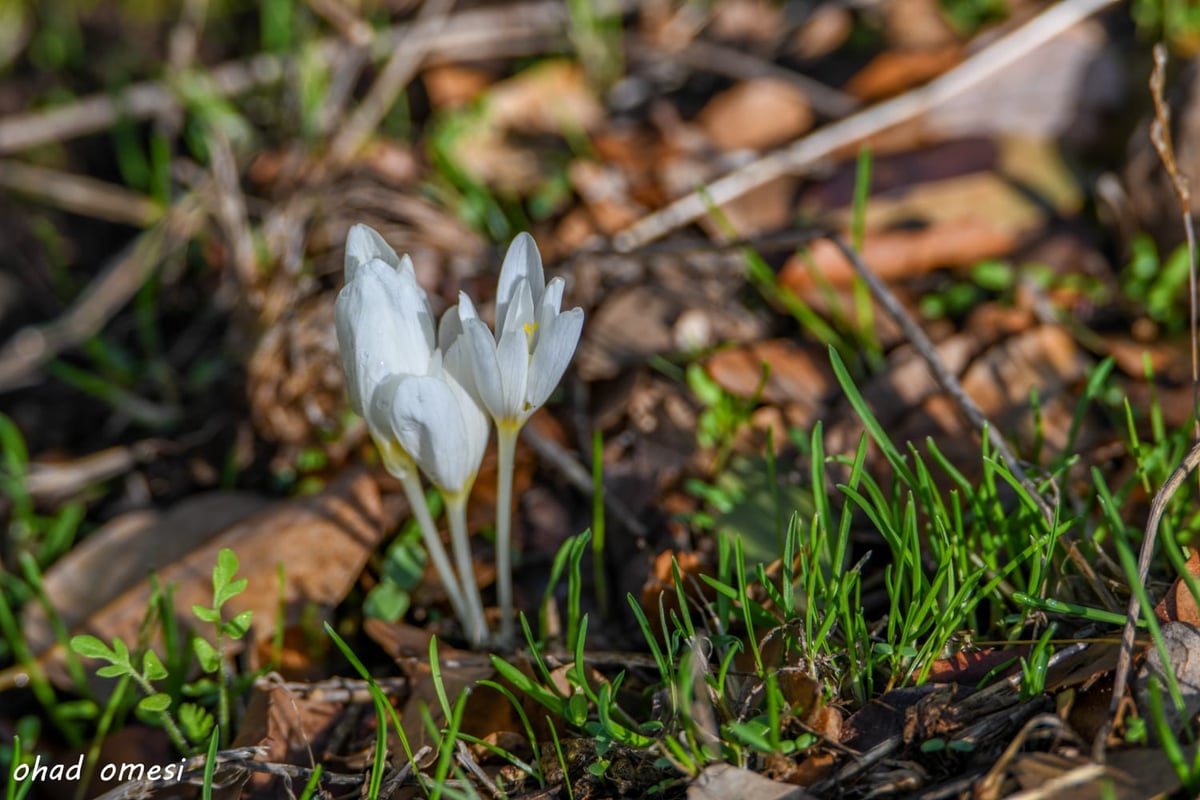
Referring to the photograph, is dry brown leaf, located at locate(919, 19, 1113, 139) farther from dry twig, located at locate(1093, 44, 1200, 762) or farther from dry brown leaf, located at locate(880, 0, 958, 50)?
dry twig, located at locate(1093, 44, 1200, 762)

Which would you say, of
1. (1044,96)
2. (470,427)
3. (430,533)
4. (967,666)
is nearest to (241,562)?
(430,533)

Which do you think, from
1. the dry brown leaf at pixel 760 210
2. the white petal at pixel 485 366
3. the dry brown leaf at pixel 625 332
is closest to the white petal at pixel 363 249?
the white petal at pixel 485 366

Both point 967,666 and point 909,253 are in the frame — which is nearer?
point 967,666

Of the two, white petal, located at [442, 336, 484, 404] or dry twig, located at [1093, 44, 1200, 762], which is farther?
white petal, located at [442, 336, 484, 404]

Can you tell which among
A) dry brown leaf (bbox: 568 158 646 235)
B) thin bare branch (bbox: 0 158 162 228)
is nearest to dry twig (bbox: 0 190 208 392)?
thin bare branch (bbox: 0 158 162 228)

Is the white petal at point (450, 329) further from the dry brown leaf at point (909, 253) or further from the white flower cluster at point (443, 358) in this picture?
the dry brown leaf at point (909, 253)

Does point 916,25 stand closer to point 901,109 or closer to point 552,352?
point 901,109

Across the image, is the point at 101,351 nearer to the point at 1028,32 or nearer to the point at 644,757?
the point at 644,757

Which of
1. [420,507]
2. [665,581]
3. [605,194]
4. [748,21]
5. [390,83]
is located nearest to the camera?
[420,507]
